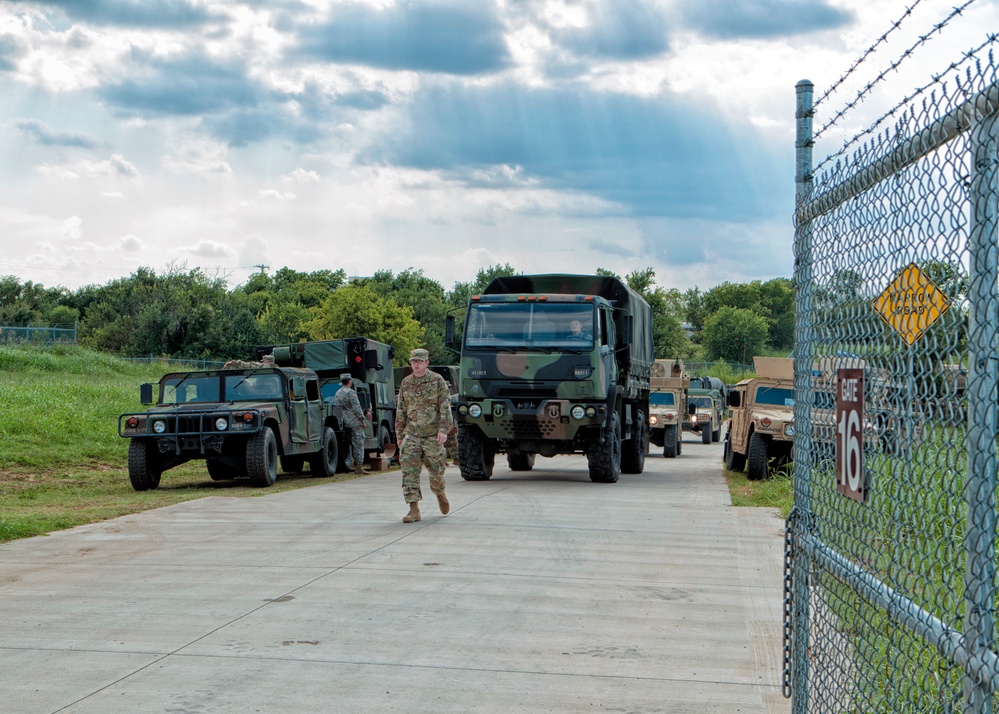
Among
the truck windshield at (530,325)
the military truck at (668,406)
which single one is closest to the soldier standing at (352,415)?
the truck windshield at (530,325)

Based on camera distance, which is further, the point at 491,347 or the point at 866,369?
the point at 491,347

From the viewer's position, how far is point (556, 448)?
17.9 metres

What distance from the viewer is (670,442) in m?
29.5

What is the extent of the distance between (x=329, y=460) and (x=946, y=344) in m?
18.2

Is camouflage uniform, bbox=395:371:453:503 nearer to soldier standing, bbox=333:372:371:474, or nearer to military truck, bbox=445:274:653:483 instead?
military truck, bbox=445:274:653:483

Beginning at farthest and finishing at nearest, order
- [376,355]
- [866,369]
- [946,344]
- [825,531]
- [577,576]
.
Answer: [376,355], [577,576], [825,531], [866,369], [946,344]

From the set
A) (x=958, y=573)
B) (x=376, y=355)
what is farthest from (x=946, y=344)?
(x=376, y=355)

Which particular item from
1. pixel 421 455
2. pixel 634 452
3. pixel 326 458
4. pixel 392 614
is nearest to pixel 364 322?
pixel 326 458

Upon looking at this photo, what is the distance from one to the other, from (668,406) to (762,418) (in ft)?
40.7

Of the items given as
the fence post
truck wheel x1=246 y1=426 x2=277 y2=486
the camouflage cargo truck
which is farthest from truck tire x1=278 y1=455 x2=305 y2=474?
→ the fence post

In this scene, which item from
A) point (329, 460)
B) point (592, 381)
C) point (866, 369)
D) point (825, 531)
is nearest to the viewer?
point (866, 369)

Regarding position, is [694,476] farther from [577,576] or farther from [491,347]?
[577,576]

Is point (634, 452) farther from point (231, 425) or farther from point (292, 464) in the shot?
point (231, 425)

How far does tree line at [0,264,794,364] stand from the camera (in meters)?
64.5
